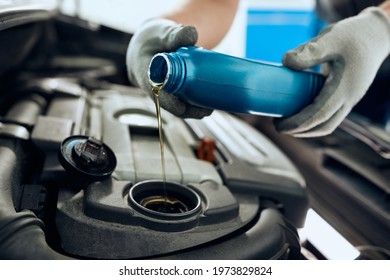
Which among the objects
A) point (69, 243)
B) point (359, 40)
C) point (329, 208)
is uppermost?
point (359, 40)

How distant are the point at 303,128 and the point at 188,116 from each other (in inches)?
10.2

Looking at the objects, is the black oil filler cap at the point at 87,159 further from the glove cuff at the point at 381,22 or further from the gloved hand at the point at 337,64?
the glove cuff at the point at 381,22

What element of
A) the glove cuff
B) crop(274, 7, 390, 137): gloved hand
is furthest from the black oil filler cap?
the glove cuff

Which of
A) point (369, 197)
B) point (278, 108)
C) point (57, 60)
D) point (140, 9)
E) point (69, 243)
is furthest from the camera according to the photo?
point (140, 9)

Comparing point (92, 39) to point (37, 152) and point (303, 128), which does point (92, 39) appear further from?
point (303, 128)

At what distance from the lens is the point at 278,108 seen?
2.63ft

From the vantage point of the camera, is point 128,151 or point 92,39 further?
point 92,39

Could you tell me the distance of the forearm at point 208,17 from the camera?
116 cm

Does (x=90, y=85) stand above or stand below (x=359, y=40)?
below

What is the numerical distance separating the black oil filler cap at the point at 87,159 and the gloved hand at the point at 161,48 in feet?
0.51

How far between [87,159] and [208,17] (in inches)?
26.4

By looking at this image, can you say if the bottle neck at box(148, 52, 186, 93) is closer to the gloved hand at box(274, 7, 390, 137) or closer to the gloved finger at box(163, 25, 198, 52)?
the gloved finger at box(163, 25, 198, 52)

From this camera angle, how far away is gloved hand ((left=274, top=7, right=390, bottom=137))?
32.2 inches
